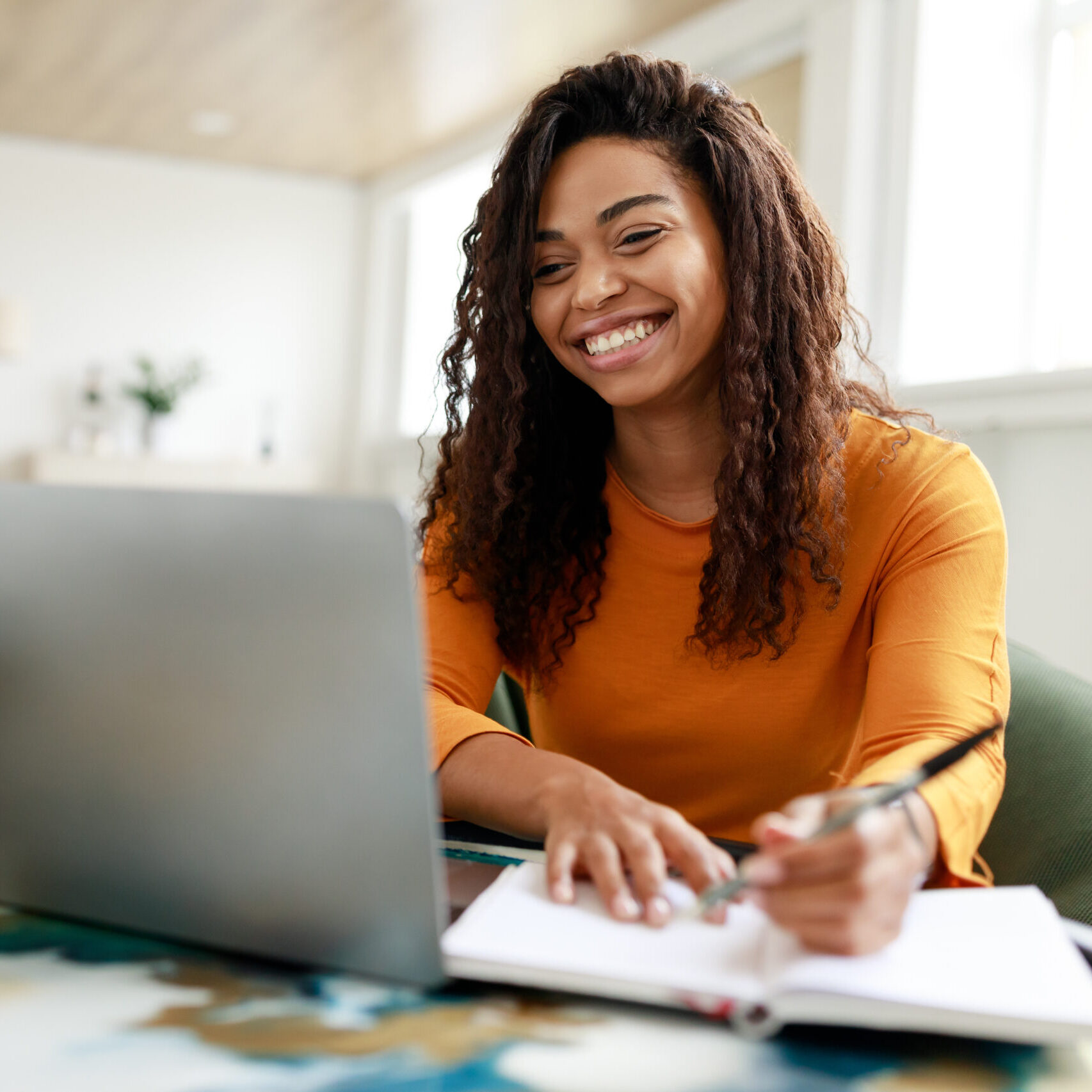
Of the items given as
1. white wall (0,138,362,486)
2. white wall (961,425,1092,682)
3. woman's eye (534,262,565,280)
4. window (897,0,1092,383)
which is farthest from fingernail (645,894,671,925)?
white wall (0,138,362,486)

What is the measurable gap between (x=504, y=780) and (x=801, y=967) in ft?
1.22

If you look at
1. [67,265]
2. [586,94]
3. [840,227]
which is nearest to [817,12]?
[840,227]

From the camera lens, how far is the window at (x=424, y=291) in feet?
20.7

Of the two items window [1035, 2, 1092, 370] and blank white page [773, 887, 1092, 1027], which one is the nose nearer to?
blank white page [773, 887, 1092, 1027]

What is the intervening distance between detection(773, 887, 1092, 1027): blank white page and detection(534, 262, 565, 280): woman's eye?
0.86 metres

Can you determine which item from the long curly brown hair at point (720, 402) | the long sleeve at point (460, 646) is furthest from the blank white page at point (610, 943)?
the long curly brown hair at point (720, 402)

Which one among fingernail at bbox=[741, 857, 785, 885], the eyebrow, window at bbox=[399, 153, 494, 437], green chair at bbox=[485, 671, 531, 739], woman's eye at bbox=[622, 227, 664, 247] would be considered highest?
window at bbox=[399, 153, 494, 437]

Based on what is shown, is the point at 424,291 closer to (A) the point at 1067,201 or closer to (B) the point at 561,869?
(A) the point at 1067,201

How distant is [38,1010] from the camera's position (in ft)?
1.74

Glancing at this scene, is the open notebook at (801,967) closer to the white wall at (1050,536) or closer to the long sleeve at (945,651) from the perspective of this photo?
the long sleeve at (945,651)

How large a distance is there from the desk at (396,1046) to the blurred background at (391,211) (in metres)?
1.76

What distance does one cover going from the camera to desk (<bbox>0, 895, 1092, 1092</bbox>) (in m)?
0.48

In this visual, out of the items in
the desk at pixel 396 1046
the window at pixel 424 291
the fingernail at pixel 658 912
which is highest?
the window at pixel 424 291

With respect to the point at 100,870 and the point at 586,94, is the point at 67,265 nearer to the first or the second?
the point at 586,94
